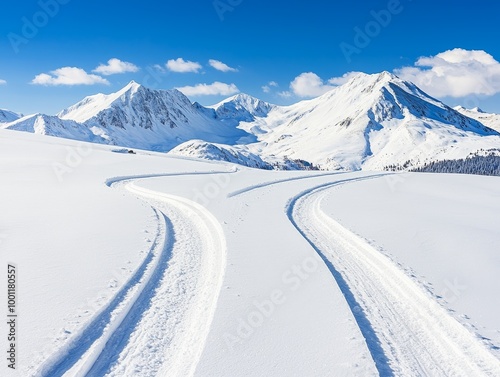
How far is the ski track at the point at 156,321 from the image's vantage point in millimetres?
7082

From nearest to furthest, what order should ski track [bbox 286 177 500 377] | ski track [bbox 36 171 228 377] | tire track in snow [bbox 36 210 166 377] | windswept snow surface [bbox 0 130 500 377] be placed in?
tire track in snow [bbox 36 210 166 377]
ski track [bbox 36 171 228 377]
windswept snow surface [bbox 0 130 500 377]
ski track [bbox 286 177 500 377]

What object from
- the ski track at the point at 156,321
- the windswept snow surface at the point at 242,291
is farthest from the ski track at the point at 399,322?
the ski track at the point at 156,321

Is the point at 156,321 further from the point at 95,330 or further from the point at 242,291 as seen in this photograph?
the point at 242,291

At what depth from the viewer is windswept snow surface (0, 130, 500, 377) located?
7359 millimetres

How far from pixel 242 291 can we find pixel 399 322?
4.20 meters

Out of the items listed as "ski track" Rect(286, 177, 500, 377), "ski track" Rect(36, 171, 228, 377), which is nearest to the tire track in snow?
"ski track" Rect(36, 171, 228, 377)

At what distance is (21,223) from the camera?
623 inches

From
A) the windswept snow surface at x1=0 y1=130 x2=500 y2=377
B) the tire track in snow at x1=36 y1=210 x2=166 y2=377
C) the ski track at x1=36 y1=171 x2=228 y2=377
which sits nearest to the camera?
the tire track in snow at x1=36 y1=210 x2=166 y2=377

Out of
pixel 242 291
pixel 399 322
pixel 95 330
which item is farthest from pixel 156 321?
pixel 399 322

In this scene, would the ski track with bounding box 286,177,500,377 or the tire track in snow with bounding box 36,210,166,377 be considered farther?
the ski track with bounding box 286,177,500,377

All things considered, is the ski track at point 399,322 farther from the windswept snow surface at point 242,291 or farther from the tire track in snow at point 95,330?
the tire track in snow at point 95,330

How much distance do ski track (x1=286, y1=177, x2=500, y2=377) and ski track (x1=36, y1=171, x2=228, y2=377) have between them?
3.94 meters

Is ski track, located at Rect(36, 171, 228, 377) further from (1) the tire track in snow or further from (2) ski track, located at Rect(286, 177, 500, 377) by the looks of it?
(2) ski track, located at Rect(286, 177, 500, 377)

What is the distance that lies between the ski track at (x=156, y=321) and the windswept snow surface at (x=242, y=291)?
0.12 feet
